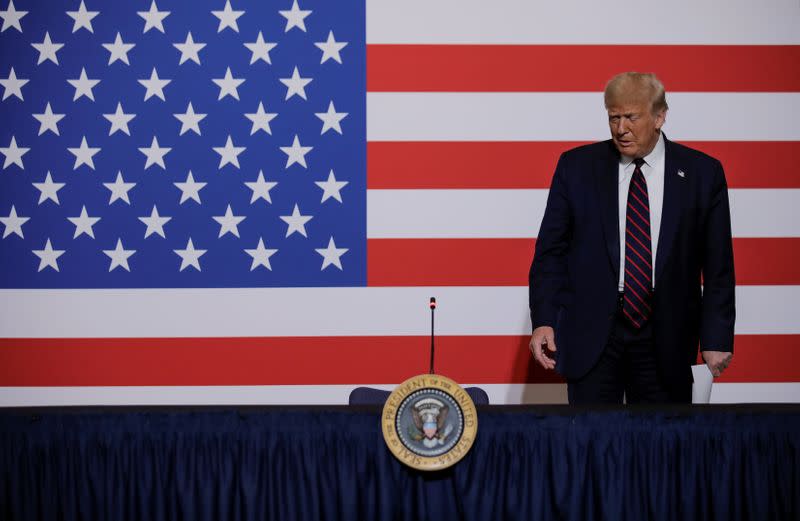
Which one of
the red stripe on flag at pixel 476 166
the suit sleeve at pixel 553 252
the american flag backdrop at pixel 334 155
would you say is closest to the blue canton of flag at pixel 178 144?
the american flag backdrop at pixel 334 155

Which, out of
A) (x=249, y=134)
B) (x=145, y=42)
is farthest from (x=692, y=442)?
(x=145, y=42)

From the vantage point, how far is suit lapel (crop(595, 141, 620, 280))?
1.78 m

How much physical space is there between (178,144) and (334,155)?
0.58 metres

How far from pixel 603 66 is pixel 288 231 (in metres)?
1.32

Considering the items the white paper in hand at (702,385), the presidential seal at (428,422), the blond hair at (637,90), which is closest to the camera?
the presidential seal at (428,422)

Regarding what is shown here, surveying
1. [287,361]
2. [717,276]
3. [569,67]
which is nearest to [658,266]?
[717,276]

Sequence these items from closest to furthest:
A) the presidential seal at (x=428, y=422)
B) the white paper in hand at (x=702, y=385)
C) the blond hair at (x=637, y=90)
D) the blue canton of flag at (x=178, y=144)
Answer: the presidential seal at (x=428, y=422) < the white paper in hand at (x=702, y=385) < the blond hair at (x=637, y=90) < the blue canton of flag at (x=178, y=144)

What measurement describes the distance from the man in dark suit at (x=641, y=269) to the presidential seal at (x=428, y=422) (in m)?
0.63

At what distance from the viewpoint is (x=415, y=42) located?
2.83 meters

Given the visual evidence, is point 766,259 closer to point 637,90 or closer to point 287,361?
point 637,90

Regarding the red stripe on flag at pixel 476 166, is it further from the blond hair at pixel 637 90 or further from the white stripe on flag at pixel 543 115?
the blond hair at pixel 637 90

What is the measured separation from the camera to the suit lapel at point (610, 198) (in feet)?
5.85

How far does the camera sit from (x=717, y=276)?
1791 millimetres

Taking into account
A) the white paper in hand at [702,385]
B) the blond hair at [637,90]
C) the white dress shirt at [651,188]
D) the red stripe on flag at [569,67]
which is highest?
the red stripe on flag at [569,67]
